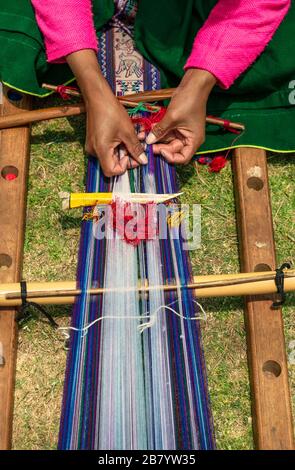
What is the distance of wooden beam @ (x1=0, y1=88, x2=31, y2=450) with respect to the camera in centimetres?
187

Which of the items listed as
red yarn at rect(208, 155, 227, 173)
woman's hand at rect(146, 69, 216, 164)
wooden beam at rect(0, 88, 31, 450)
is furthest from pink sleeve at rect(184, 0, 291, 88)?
wooden beam at rect(0, 88, 31, 450)

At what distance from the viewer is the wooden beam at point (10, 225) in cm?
187

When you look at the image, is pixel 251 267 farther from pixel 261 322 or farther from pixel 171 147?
pixel 171 147

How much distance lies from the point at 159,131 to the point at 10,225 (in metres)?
0.61

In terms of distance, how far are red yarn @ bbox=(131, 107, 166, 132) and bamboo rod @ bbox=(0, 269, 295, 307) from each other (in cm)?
58

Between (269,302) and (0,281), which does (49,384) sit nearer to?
(0,281)

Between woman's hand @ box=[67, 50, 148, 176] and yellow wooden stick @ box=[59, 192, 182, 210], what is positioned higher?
woman's hand @ box=[67, 50, 148, 176]

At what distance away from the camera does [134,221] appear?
190 centimetres

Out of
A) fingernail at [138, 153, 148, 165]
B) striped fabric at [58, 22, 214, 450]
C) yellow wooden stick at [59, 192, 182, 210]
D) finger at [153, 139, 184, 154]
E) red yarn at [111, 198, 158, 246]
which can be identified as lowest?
striped fabric at [58, 22, 214, 450]

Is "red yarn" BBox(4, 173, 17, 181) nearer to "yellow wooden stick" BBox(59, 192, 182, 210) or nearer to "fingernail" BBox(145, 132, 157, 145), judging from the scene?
"yellow wooden stick" BBox(59, 192, 182, 210)

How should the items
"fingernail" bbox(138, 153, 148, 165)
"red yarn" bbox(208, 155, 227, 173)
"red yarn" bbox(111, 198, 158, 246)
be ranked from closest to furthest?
"red yarn" bbox(111, 198, 158, 246), "fingernail" bbox(138, 153, 148, 165), "red yarn" bbox(208, 155, 227, 173)

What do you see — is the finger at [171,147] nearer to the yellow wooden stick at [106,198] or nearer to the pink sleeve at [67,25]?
the yellow wooden stick at [106,198]

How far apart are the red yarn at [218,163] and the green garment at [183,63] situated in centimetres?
5

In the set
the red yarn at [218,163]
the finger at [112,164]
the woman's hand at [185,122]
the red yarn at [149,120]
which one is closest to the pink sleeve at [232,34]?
the woman's hand at [185,122]
